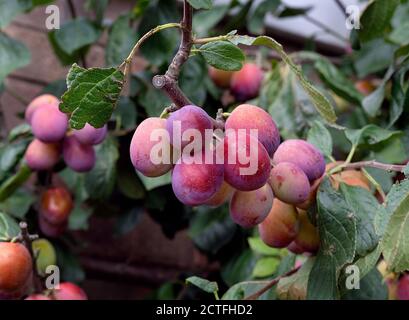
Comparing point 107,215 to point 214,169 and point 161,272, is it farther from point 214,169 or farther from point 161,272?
point 214,169

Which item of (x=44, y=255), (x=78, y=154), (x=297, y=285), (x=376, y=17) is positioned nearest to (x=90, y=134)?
(x=78, y=154)

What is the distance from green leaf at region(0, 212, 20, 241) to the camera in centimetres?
59

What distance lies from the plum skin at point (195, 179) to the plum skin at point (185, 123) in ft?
0.05

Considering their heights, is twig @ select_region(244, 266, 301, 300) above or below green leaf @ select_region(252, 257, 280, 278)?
above

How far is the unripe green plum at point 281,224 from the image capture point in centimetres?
52

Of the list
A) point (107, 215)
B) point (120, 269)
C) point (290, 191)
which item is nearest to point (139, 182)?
point (107, 215)

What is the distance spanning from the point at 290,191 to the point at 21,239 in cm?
25

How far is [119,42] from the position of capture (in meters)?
0.92

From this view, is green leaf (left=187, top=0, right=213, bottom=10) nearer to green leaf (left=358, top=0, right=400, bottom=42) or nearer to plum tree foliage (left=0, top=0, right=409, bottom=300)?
plum tree foliage (left=0, top=0, right=409, bottom=300)

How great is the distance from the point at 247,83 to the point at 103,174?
0.27 m

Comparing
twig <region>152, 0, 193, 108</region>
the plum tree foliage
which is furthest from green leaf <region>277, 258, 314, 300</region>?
twig <region>152, 0, 193, 108</region>

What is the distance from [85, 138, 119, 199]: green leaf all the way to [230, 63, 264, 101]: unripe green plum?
0.24 m

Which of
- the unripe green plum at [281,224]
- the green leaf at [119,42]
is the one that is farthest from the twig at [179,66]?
the green leaf at [119,42]

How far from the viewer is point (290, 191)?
489mm
